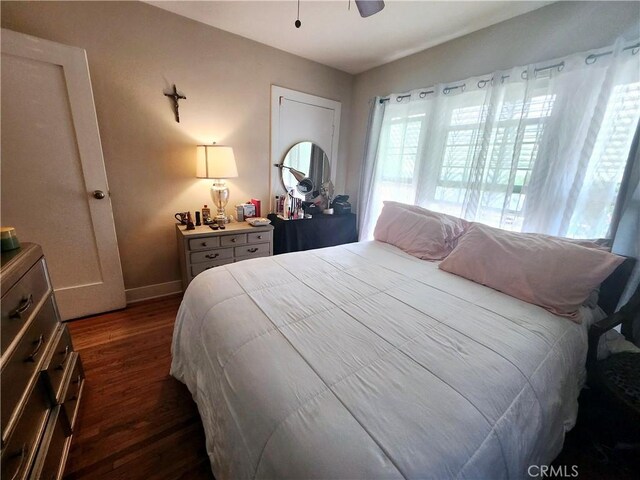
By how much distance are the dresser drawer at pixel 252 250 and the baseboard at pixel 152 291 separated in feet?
2.47

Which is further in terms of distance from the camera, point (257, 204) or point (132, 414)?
point (257, 204)

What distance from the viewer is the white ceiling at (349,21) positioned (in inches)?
72.2

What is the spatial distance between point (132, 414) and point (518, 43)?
134 inches

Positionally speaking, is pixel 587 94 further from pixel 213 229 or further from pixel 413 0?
pixel 213 229

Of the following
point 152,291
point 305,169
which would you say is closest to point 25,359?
point 152,291

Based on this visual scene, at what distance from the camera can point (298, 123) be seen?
9.46 feet

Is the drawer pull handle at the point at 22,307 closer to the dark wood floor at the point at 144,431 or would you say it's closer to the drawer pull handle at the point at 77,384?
the drawer pull handle at the point at 77,384

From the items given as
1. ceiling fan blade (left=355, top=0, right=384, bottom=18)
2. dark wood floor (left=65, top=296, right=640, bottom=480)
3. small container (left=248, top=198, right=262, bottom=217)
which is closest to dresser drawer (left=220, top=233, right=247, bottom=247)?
small container (left=248, top=198, right=262, bottom=217)

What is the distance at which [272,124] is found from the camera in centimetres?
271

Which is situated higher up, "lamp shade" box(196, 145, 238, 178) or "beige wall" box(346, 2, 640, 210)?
"beige wall" box(346, 2, 640, 210)

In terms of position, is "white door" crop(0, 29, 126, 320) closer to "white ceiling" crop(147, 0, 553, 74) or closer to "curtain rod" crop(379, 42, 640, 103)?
"white ceiling" crop(147, 0, 553, 74)

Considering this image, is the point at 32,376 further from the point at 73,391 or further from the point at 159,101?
the point at 159,101

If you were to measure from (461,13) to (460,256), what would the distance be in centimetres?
179

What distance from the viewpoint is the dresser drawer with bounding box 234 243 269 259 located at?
7.90ft
